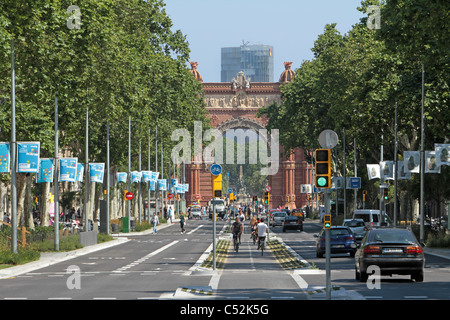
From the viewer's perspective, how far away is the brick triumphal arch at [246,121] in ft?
516

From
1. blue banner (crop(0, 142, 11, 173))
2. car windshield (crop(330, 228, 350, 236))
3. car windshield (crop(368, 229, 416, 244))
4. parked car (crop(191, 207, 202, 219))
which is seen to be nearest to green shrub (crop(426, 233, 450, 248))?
car windshield (crop(330, 228, 350, 236))

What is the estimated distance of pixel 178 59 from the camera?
89.2 meters

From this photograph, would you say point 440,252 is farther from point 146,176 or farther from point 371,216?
point 146,176

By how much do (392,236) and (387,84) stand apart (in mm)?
33233

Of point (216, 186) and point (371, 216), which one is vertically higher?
point (216, 186)

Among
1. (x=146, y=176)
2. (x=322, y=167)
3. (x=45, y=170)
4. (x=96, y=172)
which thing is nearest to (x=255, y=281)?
(x=322, y=167)

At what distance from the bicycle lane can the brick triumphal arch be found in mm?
113635

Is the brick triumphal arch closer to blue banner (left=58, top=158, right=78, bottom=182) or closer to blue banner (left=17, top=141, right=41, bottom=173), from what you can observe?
blue banner (left=58, top=158, right=78, bottom=182)

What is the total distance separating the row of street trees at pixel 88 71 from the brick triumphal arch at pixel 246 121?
68.1 metres

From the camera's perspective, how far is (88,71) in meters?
49.8

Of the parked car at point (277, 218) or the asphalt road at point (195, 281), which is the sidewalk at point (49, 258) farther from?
the parked car at point (277, 218)
